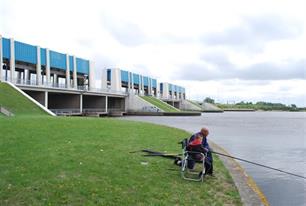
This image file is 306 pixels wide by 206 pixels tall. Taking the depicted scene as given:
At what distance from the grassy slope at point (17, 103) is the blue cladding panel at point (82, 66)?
102 feet

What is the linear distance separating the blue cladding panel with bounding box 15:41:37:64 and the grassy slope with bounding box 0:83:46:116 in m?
15.9

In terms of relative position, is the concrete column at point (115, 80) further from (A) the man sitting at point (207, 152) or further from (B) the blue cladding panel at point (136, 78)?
(A) the man sitting at point (207, 152)

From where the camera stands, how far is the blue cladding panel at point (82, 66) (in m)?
69.1

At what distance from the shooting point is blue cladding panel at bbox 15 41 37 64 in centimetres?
5269

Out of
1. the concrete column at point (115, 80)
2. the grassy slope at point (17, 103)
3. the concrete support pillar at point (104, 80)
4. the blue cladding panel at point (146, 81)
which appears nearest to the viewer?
the grassy slope at point (17, 103)

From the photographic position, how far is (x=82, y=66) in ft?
231

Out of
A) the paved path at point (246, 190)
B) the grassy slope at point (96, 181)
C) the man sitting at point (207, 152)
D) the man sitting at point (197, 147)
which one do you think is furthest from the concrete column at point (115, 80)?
the man sitting at point (197, 147)

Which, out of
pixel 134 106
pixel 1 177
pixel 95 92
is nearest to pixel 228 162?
pixel 1 177

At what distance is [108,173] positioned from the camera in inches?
278

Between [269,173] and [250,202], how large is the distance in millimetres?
4534

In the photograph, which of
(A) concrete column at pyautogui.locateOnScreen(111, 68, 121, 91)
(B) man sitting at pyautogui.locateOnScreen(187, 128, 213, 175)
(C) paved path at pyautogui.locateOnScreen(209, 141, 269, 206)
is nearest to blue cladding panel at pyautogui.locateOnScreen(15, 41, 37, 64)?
(A) concrete column at pyautogui.locateOnScreen(111, 68, 121, 91)

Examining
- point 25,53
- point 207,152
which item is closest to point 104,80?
point 25,53

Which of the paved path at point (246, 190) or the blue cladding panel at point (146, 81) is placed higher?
the blue cladding panel at point (146, 81)

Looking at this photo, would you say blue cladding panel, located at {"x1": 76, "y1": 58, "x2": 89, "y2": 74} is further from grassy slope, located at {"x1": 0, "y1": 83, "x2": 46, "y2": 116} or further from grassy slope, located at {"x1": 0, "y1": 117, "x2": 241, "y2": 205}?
grassy slope, located at {"x1": 0, "y1": 117, "x2": 241, "y2": 205}
